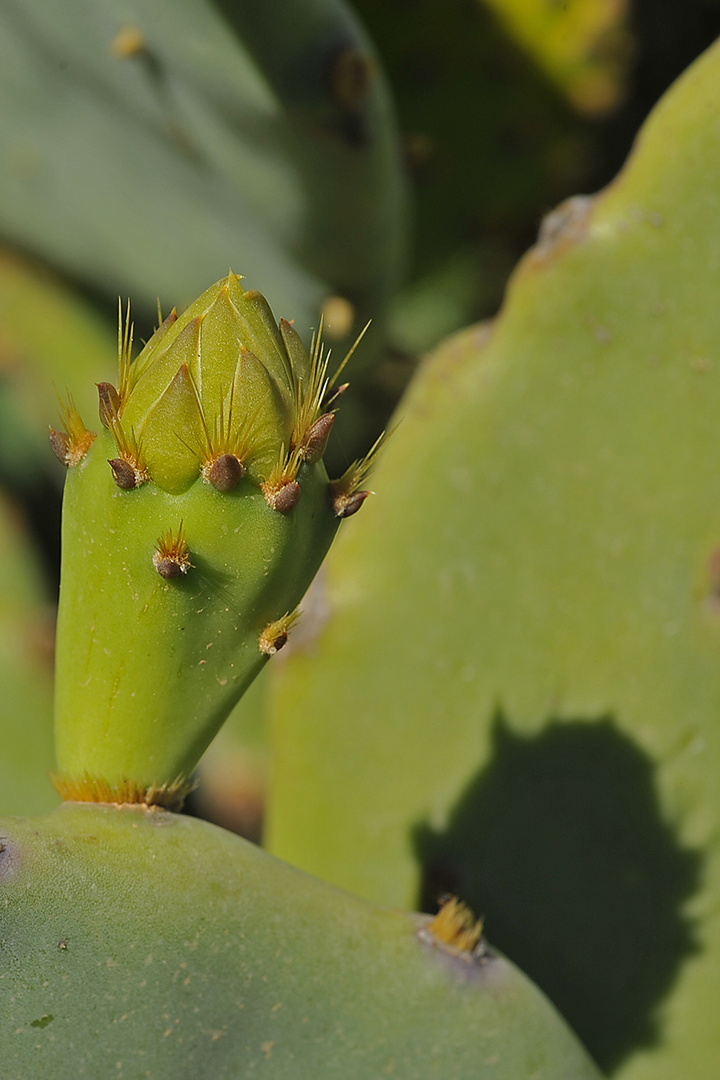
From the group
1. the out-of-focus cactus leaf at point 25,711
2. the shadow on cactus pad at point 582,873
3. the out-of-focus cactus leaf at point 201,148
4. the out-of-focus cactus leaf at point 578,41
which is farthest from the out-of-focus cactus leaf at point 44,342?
the shadow on cactus pad at point 582,873

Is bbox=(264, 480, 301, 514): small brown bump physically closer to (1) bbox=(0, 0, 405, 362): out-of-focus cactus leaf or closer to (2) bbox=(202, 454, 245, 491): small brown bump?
(2) bbox=(202, 454, 245, 491): small brown bump

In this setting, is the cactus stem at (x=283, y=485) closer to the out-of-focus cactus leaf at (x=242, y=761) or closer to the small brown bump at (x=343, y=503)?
the small brown bump at (x=343, y=503)

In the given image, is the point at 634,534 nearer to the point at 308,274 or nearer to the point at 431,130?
the point at 308,274

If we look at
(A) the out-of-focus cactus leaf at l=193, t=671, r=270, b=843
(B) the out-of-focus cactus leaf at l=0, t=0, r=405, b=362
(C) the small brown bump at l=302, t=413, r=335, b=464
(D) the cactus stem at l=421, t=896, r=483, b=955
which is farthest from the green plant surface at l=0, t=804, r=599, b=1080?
(A) the out-of-focus cactus leaf at l=193, t=671, r=270, b=843

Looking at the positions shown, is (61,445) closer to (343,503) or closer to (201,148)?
(343,503)

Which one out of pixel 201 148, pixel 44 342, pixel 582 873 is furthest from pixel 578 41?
pixel 582 873
